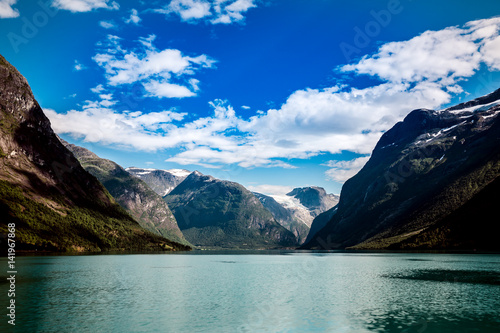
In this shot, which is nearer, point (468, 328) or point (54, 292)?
point (468, 328)

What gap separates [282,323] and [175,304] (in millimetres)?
21636

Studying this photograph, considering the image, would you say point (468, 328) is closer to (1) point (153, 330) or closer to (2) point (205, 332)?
(2) point (205, 332)

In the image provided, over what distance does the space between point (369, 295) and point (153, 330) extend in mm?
44426

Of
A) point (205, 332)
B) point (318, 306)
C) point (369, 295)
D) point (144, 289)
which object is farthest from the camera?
point (144, 289)

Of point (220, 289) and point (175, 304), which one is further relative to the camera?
point (220, 289)

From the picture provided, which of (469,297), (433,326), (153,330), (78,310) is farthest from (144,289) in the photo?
(469,297)

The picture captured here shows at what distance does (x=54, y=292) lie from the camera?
67000 mm

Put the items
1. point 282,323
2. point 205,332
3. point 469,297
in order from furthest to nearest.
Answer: point 469,297, point 282,323, point 205,332

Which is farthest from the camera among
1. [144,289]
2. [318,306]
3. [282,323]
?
[144,289]

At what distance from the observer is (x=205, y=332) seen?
130 ft

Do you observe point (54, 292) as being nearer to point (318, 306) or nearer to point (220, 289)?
point (220, 289)

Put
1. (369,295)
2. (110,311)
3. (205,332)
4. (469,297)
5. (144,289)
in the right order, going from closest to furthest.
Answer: (205,332) → (110,311) → (469,297) → (369,295) → (144,289)

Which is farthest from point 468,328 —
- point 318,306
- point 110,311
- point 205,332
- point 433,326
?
point 110,311

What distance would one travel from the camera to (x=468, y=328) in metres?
40.1
